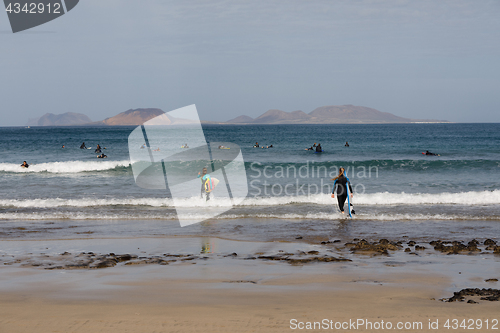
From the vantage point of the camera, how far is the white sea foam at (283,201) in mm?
16266

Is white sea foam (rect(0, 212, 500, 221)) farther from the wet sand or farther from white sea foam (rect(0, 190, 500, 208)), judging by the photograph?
the wet sand

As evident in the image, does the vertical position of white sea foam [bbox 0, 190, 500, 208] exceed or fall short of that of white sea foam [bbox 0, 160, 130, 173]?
it falls short

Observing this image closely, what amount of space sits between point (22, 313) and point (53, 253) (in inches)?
156

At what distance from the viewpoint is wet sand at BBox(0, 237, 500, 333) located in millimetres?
5113

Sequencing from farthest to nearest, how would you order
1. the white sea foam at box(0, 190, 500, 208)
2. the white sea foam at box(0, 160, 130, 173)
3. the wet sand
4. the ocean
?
1. the white sea foam at box(0, 160, 130, 173)
2. the white sea foam at box(0, 190, 500, 208)
3. the ocean
4. the wet sand

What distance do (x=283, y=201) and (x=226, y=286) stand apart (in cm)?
1020

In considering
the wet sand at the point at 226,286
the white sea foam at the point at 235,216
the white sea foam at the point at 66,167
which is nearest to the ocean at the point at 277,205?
the white sea foam at the point at 235,216

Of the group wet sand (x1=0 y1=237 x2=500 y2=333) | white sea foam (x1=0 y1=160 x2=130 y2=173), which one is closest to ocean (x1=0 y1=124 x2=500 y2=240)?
white sea foam (x1=0 y1=160 x2=130 y2=173)

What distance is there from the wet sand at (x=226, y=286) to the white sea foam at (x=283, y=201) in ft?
21.4

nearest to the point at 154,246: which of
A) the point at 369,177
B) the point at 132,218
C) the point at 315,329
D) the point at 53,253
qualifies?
the point at 53,253

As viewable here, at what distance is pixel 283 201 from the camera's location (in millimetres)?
16562

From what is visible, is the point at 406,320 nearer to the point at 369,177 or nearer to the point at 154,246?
the point at 154,246

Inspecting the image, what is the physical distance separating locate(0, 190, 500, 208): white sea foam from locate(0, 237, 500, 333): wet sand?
6.53m

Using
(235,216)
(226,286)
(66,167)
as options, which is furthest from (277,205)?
(66,167)
